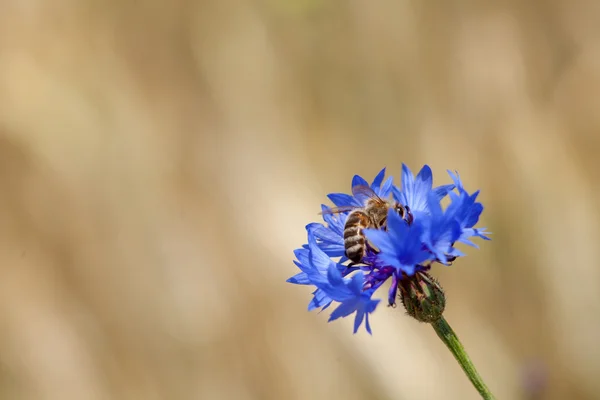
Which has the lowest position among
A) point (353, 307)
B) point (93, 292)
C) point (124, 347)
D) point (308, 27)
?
point (353, 307)

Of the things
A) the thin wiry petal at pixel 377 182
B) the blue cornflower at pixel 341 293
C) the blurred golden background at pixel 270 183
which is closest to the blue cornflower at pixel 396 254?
the blue cornflower at pixel 341 293

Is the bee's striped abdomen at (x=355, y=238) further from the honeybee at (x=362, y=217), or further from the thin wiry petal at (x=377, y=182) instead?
the thin wiry petal at (x=377, y=182)

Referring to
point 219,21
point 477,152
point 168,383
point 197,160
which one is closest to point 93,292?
point 168,383

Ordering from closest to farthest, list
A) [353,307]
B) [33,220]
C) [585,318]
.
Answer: [353,307] < [585,318] < [33,220]

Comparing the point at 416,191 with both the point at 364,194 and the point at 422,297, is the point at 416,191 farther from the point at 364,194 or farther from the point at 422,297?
the point at 422,297

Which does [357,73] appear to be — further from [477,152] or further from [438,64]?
[477,152]

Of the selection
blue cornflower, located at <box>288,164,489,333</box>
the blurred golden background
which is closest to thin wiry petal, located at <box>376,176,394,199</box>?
blue cornflower, located at <box>288,164,489,333</box>

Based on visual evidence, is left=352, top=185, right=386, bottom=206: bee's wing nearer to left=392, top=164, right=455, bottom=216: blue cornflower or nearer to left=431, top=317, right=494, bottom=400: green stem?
left=392, top=164, right=455, bottom=216: blue cornflower

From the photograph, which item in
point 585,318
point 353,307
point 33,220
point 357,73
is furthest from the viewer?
point 357,73
